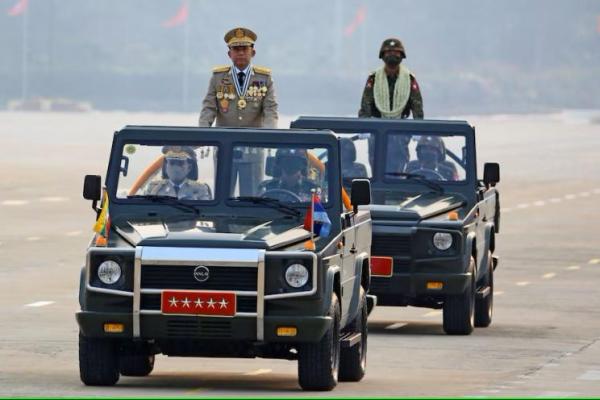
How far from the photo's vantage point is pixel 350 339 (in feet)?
48.0

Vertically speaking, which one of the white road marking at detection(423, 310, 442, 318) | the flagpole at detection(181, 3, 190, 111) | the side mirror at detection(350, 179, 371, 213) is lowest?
the white road marking at detection(423, 310, 442, 318)

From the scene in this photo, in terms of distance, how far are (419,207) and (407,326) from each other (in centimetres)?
147

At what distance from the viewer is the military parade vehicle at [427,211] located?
18.9 meters

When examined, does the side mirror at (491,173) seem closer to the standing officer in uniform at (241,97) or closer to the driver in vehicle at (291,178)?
the standing officer in uniform at (241,97)

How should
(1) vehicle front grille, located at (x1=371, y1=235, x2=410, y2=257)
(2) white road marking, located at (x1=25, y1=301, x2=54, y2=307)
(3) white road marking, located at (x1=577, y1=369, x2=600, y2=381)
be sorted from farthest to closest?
(2) white road marking, located at (x1=25, y1=301, x2=54, y2=307)
(1) vehicle front grille, located at (x1=371, y1=235, x2=410, y2=257)
(3) white road marking, located at (x1=577, y1=369, x2=600, y2=381)

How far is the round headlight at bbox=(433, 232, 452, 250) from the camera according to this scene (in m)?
18.9

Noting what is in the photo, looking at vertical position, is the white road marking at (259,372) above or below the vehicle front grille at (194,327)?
below

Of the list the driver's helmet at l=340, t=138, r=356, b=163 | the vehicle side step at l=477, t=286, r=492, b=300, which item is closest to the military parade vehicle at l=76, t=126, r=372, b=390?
the driver's helmet at l=340, t=138, r=356, b=163

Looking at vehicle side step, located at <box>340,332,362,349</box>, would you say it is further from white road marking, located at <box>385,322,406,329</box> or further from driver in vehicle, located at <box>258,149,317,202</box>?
white road marking, located at <box>385,322,406,329</box>

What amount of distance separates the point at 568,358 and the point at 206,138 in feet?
12.8

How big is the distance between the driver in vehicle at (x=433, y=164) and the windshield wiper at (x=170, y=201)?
18.6ft

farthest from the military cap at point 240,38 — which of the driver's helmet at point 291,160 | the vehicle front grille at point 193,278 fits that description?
the vehicle front grille at point 193,278

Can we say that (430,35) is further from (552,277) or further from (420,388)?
(420,388)

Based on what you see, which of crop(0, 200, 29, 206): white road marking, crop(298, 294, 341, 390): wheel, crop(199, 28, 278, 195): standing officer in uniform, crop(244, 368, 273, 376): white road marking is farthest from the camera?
crop(0, 200, 29, 206): white road marking
